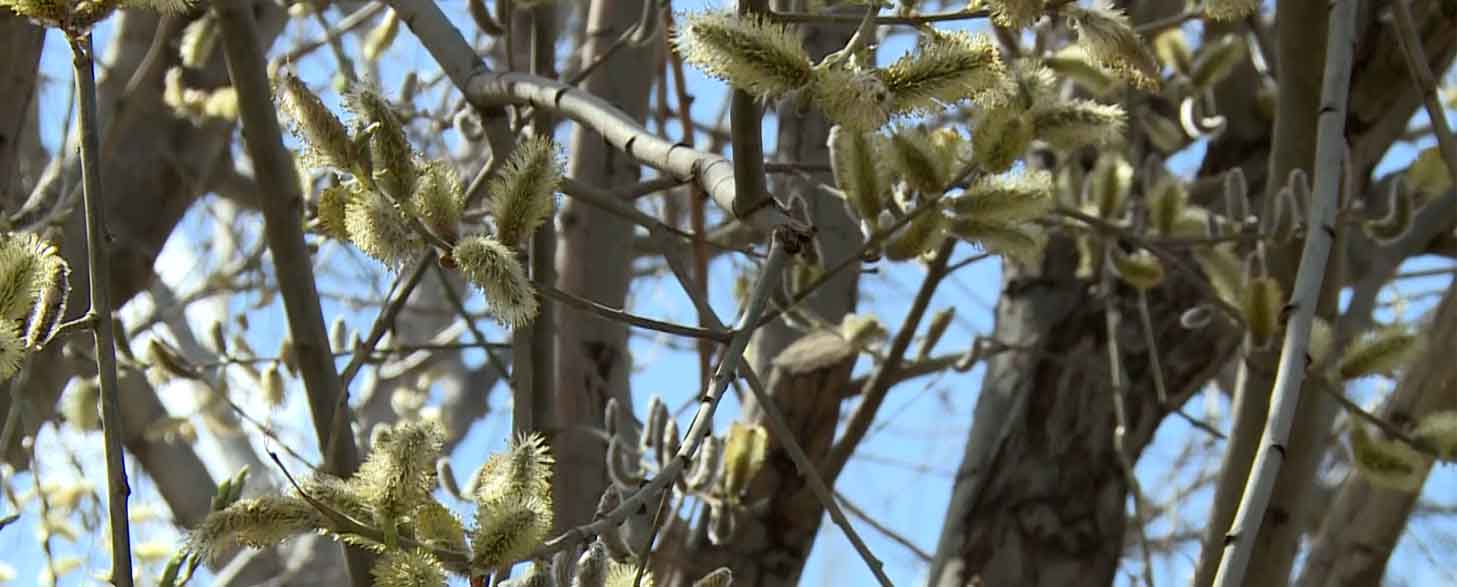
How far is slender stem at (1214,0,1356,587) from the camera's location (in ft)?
4.03

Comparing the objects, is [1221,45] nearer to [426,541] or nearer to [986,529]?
[986,529]

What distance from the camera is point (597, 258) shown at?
2.43 m

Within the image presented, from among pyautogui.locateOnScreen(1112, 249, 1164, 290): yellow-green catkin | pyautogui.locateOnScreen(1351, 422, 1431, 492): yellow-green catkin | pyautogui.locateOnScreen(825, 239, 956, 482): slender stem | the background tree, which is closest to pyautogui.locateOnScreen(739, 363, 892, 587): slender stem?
the background tree

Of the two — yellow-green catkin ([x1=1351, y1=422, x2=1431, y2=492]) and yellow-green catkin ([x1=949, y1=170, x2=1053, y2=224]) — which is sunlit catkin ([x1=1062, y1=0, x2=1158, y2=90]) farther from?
yellow-green catkin ([x1=1351, y1=422, x2=1431, y2=492])

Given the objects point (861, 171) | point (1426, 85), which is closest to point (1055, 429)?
point (1426, 85)

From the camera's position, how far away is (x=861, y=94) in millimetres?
1077

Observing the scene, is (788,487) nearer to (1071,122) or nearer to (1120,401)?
(1120,401)

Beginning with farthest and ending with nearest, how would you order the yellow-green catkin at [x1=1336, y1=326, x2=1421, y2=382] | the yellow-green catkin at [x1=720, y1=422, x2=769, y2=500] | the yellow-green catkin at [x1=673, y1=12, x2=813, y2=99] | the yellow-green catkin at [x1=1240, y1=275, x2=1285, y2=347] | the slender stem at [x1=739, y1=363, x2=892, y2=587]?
the yellow-green catkin at [x1=720, y1=422, x2=769, y2=500], the yellow-green catkin at [x1=1336, y1=326, x2=1421, y2=382], the yellow-green catkin at [x1=1240, y1=275, x2=1285, y2=347], the slender stem at [x1=739, y1=363, x2=892, y2=587], the yellow-green catkin at [x1=673, y1=12, x2=813, y2=99]

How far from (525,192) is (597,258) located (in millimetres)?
1259

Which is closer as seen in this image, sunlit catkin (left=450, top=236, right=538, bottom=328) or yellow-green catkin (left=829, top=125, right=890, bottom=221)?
sunlit catkin (left=450, top=236, right=538, bottom=328)

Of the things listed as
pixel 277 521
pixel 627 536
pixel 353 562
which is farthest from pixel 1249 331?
pixel 277 521

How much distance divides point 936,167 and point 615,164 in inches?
42.9

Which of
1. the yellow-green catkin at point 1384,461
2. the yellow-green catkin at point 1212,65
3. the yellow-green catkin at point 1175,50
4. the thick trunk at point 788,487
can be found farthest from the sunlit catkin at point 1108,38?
the yellow-green catkin at point 1175,50

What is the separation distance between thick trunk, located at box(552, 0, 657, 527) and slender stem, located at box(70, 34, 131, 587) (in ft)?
3.87
